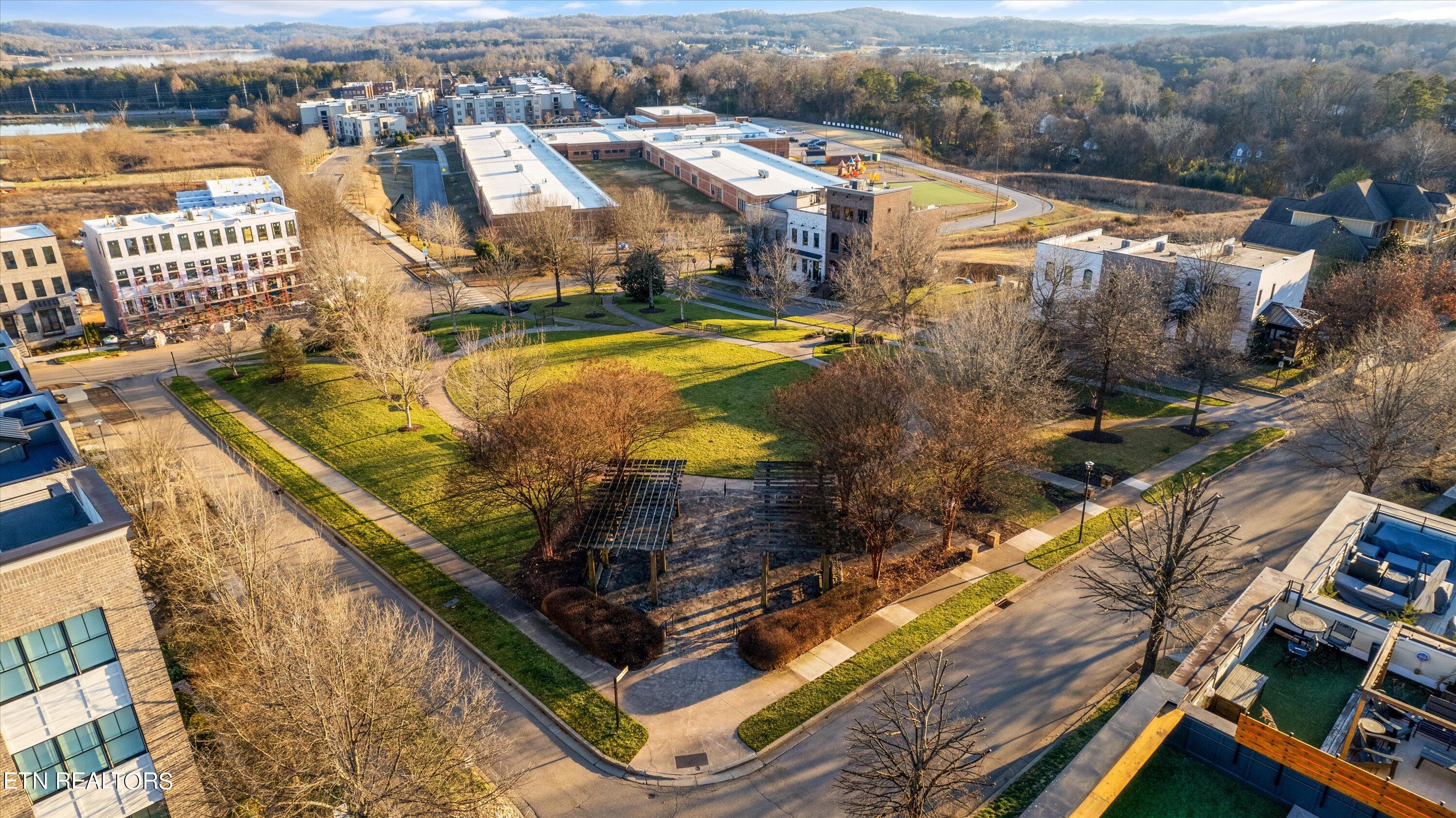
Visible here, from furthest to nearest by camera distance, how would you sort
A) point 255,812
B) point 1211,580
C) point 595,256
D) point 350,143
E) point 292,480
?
1. point 350,143
2. point 595,256
3. point 292,480
4. point 1211,580
5. point 255,812

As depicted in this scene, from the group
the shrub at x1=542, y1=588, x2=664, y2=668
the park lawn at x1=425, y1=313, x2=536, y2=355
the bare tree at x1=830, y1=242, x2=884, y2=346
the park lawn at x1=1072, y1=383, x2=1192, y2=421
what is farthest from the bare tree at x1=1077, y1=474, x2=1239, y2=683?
the park lawn at x1=425, y1=313, x2=536, y2=355

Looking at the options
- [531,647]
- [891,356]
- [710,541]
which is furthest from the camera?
[891,356]

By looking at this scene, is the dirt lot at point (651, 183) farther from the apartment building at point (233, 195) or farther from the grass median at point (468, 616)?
the grass median at point (468, 616)

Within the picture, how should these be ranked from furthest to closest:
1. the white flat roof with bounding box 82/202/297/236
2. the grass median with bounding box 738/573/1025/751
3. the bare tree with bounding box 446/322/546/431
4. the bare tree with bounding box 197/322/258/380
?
the white flat roof with bounding box 82/202/297/236, the bare tree with bounding box 197/322/258/380, the bare tree with bounding box 446/322/546/431, the grass median with bounding box 738/573/1025/751

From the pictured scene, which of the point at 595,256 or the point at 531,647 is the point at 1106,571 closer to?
the point at 531,647

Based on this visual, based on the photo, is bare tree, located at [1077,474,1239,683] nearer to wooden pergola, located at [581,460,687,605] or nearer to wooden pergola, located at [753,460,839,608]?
wooden pergola, located at [753,460,839,608]

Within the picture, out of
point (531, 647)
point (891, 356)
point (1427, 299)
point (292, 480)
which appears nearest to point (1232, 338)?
point (1427, 299)
